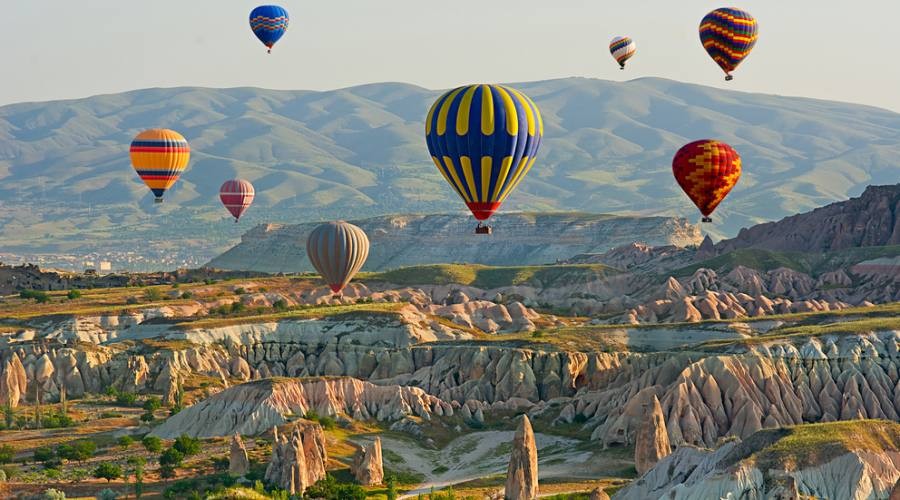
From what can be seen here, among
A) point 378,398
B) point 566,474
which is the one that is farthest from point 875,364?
point 378,398

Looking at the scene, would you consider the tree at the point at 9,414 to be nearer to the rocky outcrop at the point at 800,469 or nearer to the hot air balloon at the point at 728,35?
the rocky outcrop at the point at 800,469

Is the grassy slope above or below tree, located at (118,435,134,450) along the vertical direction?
above

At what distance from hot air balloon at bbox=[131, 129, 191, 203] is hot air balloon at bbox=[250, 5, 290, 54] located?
15330mm

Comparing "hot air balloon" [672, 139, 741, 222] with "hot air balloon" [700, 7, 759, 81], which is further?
"hot air balloon" [700, 7, 759, 81]

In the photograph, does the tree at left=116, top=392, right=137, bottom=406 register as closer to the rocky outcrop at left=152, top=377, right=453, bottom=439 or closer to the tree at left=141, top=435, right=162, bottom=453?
the rocky outcrop at left=152, top=377, right=453, bottom=439

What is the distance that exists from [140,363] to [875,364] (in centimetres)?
6792

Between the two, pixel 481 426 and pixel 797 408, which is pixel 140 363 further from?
pixel 797 408

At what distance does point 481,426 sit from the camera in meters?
134

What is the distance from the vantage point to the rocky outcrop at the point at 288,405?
122812mm

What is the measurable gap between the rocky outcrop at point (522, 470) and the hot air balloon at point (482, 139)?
73.2 feet

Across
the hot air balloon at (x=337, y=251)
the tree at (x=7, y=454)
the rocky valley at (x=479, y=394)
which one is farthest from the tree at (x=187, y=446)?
the hot air balloon at (x=337, y=251)

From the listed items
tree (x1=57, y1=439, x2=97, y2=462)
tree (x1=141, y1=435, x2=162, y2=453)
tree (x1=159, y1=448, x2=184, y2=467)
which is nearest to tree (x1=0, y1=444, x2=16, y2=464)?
tree (x1=57, y1=439, x2=97, y2=462)

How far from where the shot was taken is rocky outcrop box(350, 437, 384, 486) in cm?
10844

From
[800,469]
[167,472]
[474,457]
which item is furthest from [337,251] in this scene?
[800,469]
